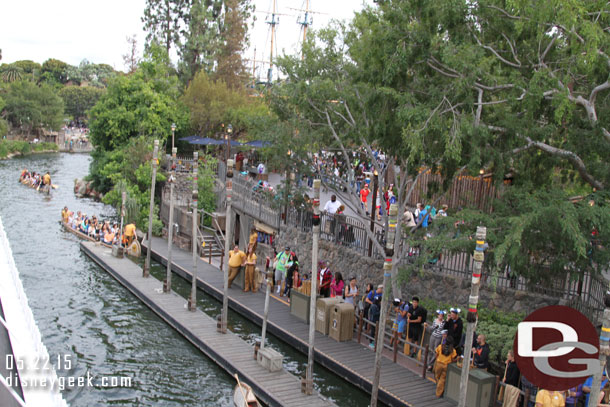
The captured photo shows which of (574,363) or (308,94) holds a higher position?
(308,94)

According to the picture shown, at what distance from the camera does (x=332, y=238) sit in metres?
23.8

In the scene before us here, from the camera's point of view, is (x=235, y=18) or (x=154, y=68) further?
(x=235, y=18)

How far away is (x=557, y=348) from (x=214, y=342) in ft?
35.3

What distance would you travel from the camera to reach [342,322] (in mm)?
18078

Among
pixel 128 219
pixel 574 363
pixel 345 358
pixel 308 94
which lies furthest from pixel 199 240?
pixel 574 363

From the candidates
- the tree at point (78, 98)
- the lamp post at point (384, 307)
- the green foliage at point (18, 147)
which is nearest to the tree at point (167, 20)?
the green foliage at point (18, 147)

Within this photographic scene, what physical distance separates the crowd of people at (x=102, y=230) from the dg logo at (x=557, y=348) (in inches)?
933

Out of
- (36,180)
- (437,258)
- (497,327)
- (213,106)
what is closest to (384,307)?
(497,327)

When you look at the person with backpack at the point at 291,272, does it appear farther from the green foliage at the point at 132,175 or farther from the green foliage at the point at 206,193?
the green foliage at the point at 132,175

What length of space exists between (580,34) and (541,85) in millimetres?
1379

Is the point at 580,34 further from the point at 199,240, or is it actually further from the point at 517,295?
the point at 199,240

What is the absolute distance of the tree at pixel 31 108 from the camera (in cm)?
9375

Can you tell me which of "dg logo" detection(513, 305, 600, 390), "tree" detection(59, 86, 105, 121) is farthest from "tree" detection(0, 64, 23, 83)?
"dg logo" detection(513, 305, 600, 390)

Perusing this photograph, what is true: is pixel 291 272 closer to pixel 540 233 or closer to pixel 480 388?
pixel 480 388
